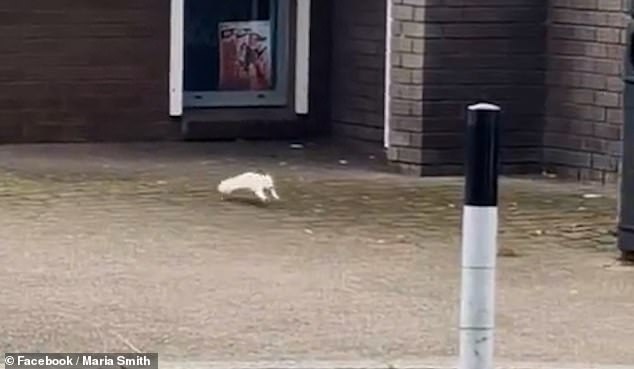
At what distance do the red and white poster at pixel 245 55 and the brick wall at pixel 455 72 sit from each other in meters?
2.01

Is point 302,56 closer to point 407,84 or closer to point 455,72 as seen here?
point 407,84

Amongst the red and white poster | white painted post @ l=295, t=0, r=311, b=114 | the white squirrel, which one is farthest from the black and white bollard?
the red and white poster

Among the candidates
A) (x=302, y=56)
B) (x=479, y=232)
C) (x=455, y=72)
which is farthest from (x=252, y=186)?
(x=479, y=232)

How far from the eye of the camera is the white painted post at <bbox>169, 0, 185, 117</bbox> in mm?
15078

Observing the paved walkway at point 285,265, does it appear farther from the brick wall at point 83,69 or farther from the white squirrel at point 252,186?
the brick wall at point 83,69

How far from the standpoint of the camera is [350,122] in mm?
15367

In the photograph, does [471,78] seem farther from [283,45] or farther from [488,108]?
[488,108]

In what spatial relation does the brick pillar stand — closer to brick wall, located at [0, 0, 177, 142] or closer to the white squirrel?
the white squirrel

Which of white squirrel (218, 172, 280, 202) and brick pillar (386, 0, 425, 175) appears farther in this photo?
brick pillar (386, 0, 425, 175)

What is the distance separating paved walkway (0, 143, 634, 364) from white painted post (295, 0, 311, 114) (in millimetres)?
1347

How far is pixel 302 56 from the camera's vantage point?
612 inches

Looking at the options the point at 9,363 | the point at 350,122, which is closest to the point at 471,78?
the point at 350,122

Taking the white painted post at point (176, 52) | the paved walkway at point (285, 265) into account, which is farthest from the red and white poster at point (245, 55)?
the paved walkway at point (285, 265)

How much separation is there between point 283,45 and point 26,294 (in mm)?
7197
